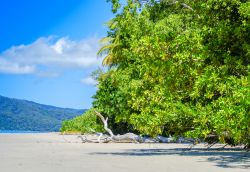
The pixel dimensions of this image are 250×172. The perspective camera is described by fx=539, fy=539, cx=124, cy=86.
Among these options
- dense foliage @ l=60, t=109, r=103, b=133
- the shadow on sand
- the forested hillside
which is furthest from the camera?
dense foliage @ l=60, t=109, r=103, b=133

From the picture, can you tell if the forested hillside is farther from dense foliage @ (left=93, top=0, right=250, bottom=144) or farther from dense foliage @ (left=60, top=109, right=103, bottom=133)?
dense foliage @ (left=60, top=109, right=103, bottom=133)

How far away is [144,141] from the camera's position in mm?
33469

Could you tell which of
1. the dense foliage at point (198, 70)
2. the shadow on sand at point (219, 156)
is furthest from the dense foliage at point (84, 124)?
the dense foliage at point (198, 70)

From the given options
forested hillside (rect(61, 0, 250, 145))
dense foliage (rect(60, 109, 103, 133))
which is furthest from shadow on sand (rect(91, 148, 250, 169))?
dense foliage (rect(60, 109, 103, 133))

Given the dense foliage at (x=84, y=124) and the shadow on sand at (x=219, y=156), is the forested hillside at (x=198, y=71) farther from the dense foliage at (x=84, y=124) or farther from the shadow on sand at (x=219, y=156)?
the dense foliage at (x=84, y=124)

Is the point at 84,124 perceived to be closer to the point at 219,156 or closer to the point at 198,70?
the point at 219,156

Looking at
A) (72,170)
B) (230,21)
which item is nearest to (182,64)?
(230,21)

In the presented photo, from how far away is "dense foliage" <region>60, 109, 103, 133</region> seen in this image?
49.4 m

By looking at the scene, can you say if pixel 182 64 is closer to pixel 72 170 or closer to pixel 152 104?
pixel 152 104

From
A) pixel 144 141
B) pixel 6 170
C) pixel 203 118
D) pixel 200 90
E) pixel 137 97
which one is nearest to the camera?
pixel 6 170

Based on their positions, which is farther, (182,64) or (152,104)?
(152,104)

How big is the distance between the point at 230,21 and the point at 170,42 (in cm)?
209

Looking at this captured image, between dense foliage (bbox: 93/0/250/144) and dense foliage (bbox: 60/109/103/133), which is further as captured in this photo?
dense foliage (bbox: 60/109/103/133)

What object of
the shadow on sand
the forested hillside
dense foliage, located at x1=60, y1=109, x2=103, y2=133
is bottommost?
the shadow on sand
